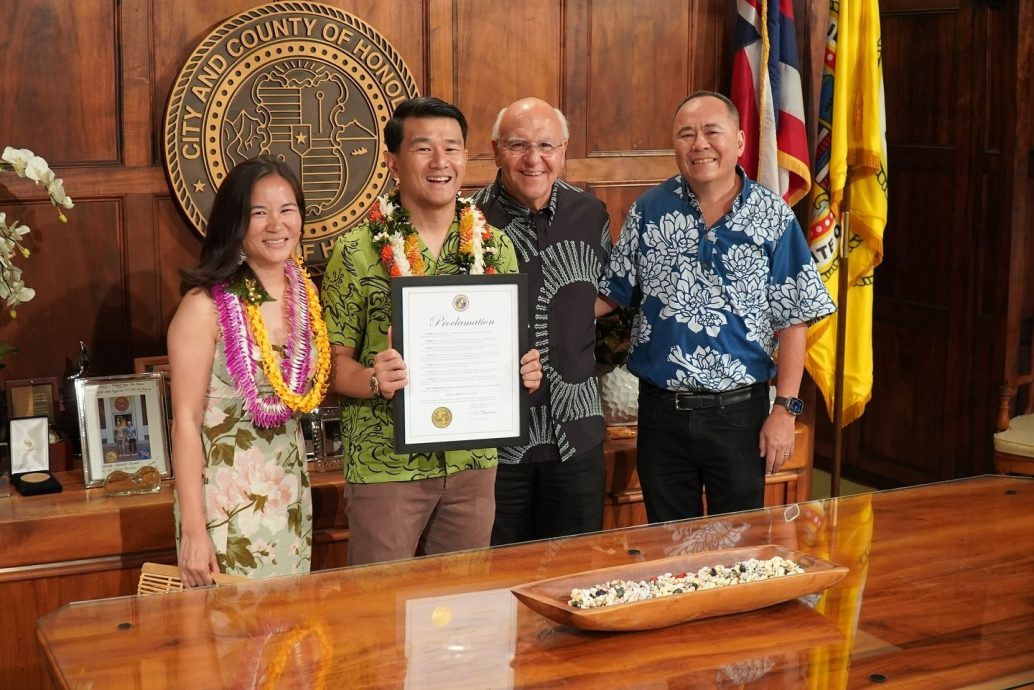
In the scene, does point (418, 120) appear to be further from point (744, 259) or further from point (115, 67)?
point (115, 67)

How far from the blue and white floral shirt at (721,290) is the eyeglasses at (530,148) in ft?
1.22

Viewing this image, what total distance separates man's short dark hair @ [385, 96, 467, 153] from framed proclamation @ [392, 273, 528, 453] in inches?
Result: 15.3

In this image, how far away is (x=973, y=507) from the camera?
2.79 metres

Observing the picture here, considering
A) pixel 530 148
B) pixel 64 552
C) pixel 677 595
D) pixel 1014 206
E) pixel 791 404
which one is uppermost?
pixel 530 148

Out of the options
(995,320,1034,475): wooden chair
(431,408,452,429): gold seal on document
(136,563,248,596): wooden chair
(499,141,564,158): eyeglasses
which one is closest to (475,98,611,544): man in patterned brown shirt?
(499,141,564,158): eyeglasses

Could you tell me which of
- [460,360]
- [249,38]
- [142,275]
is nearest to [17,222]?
[142,275]

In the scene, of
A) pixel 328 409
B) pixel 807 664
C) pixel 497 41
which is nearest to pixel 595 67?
pixel 497 41

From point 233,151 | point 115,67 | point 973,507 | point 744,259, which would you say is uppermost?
point 115,67

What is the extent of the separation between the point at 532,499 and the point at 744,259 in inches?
33.2

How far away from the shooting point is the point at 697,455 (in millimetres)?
3375

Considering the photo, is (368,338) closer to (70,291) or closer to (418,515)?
(418,515)

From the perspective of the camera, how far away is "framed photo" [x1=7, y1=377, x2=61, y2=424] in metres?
3.55

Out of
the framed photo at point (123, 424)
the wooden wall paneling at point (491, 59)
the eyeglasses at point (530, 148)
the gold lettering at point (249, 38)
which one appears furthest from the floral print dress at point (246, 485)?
the wooden wall paneling at point (491, 59)

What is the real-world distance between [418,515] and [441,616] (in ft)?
2.78
